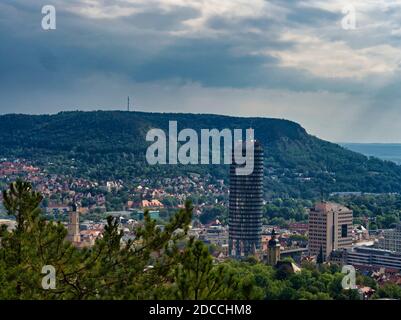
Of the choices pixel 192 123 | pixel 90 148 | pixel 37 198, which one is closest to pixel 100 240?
pixel 37 198

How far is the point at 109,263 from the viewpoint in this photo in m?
3.45

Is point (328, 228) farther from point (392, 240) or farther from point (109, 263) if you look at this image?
point (109, 263)

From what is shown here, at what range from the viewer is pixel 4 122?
14133mm

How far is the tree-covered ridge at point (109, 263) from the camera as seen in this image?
3008mm

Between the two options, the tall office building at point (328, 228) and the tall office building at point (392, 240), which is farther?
the tall office building at point (392, 240)

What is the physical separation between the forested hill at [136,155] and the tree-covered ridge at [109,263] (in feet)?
38.6

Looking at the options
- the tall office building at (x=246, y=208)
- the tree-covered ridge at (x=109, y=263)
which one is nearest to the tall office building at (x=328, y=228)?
the tall office building at (x=246, y=208)

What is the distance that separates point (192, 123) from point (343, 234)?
760 centimetres

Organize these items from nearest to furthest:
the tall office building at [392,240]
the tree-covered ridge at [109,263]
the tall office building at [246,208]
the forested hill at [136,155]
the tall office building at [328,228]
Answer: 1. the tree-covered ridge at [109,263]
2. the forested hill at [136,155]
3. the tall office building at [328,228]
4. the tall office building at [392,240]
5. the tall office building at [246,208]

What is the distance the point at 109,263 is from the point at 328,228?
1617 cm

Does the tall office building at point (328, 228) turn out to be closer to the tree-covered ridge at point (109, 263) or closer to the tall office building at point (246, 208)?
the tall office building at point (246, 208)

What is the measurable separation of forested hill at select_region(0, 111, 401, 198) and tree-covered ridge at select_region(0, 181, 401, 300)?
1177 centimetres

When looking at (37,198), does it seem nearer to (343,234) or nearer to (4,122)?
(4,122)

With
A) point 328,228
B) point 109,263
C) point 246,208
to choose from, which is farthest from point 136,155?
point 109,263
